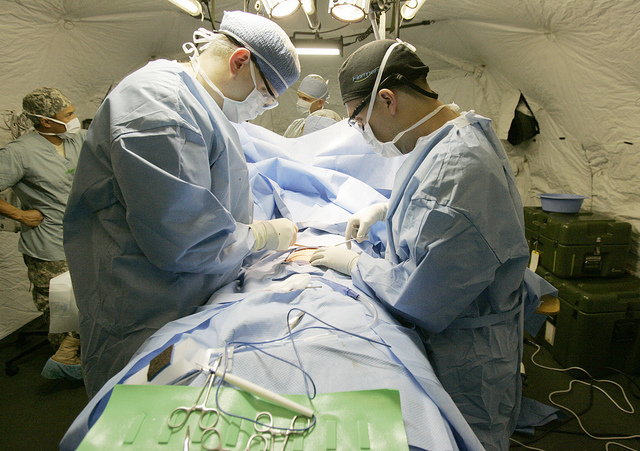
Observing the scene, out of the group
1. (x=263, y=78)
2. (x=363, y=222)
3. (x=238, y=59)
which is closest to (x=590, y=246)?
(x=363, y=222)

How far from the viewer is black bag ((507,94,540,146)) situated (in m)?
3.62

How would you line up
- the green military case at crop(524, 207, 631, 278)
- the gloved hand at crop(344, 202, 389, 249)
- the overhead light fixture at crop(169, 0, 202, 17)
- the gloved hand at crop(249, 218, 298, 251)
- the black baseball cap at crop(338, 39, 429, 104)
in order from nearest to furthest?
the black baseball cap at crop(338, 39, 429, 104) < the gloved hand at crop(249, 218, 298, 251) < the gloved hand at crop(344, 202, 389, 249) < the overhead light fixture at crop(169, 0, 202, 17) < the green military case at crop(524, 207, 631, 278)

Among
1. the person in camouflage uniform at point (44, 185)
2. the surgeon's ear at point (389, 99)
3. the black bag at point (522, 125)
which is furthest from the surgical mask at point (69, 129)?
the black bag at point (522, 125)

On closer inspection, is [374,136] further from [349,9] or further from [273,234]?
[349,9]

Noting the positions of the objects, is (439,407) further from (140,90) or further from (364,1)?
(364,1)

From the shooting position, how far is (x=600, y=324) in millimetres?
2455

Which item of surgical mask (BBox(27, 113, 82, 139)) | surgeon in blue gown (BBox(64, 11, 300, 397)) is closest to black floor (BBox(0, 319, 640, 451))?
surgeon in blue gown (BBox(64, 11, 300, 397))

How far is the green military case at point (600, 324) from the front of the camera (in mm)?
2426

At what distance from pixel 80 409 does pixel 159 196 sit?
6.92 ft

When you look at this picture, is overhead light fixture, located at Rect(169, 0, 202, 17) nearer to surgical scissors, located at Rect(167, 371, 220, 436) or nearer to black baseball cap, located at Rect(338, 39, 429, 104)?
black baseball cap, located at Rect(338, 39, 429, 104)

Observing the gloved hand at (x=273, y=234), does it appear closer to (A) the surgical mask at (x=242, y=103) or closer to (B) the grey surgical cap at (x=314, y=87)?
(A) the surgical mask at (x=242, y=103)

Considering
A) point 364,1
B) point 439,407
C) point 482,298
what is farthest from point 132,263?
point 364,1

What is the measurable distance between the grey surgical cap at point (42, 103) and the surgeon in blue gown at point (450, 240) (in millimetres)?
2333

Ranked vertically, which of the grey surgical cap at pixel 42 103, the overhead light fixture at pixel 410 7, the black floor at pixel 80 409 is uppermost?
the overhead light fixture at pixel 410 7
